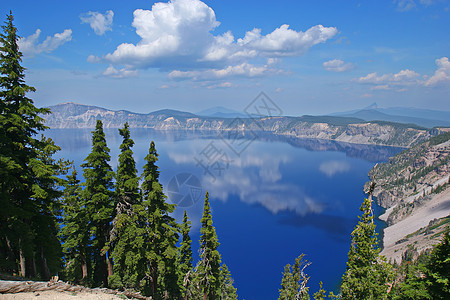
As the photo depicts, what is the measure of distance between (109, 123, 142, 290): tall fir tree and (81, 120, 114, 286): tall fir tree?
77cm

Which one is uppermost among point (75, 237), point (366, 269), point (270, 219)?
point (75, 237)

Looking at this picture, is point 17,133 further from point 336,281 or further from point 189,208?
point 189,208

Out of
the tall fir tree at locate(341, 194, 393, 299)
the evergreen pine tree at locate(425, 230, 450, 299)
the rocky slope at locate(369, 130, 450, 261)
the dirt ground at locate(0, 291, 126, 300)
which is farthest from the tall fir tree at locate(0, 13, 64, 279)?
the rocky slope at locate(369, 130, 450, 261)

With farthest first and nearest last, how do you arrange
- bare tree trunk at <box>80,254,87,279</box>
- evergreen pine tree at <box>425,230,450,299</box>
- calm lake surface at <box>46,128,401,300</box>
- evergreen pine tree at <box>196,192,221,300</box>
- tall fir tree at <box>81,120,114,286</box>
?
calm lake surface at <box>46,128,401,300</box> < evergreen pine tree at <box>196,192,221,300</box> < bare tree trunk at <box>80,254,87,279</box> < tall fir tree at <box>81,120,114,286</box> < evergreen pine tree at <box>425,230,450,299</box>

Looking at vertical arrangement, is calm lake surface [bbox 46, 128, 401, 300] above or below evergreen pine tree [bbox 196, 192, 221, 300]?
below

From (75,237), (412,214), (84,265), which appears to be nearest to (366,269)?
(84,265)

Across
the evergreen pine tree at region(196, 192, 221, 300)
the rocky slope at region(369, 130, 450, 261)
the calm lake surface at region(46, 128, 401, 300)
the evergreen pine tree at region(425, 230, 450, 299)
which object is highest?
the evergreen pine tree at region(425, 230, 450, 299)

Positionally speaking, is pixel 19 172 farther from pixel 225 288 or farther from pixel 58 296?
pixel 225 288

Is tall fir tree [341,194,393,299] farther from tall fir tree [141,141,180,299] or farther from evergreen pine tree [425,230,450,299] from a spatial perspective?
tall fir tree [141,141,180,299]

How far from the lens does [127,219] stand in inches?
792

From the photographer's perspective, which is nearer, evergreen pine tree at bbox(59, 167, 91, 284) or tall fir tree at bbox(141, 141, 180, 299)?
tall fir tree at bbox(141, 141, 180, 299)

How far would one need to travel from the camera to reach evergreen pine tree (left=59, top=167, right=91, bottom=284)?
856 inches

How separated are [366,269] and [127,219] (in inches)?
665

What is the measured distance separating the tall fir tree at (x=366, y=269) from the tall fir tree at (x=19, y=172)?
19.1m
